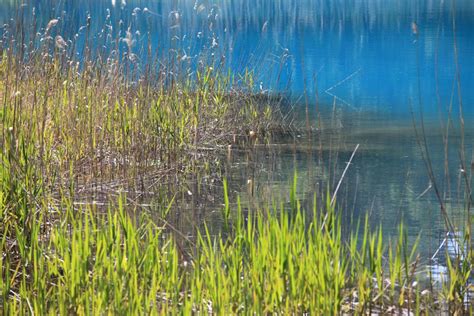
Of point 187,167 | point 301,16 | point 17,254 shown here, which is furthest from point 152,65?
point 301,16

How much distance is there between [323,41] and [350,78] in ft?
22.2

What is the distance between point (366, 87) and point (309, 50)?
5700 millimetres

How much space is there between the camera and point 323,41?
22.2 metres

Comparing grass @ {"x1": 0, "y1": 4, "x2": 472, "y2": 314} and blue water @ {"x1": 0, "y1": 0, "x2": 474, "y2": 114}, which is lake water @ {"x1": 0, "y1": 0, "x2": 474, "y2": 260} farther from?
grass @ {"x1": 0, "y1": 4, "x2": 472, "y2": 314}

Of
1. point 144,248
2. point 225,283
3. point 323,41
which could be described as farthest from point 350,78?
point 225,283

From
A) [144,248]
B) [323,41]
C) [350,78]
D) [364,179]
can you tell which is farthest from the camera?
[323,41]

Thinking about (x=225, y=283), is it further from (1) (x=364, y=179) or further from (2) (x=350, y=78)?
(2) (x=350, y=78)

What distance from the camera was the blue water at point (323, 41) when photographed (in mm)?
9086

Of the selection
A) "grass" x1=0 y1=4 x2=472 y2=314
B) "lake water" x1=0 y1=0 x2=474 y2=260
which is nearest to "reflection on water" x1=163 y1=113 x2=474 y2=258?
"lake water" x1=0 y1=0 x2=474 y2=260

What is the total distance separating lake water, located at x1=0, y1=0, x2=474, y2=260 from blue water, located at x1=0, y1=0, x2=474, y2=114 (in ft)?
0.18

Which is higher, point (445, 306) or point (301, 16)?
point (301, 16)

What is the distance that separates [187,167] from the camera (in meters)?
6.28

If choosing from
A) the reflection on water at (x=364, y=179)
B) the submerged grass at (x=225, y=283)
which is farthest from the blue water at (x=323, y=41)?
the submerged grass at (x=225, y=283)

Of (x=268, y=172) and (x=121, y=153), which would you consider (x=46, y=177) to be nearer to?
(x=121, y=153)
